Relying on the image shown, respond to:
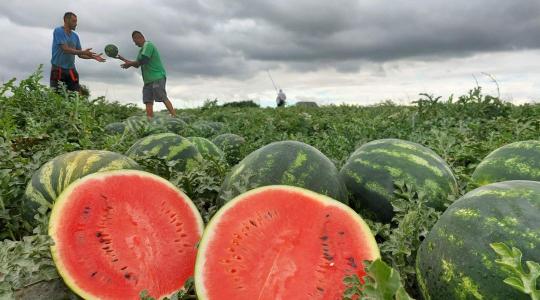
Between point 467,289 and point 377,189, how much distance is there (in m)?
1.06

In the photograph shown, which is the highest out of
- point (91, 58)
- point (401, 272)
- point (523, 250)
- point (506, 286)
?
point (91, 58)

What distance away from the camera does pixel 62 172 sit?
2.75 m

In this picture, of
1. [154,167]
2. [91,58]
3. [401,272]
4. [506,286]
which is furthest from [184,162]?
[91,58]

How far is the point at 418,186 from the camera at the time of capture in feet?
8.65

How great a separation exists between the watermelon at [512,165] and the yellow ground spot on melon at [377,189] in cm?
50

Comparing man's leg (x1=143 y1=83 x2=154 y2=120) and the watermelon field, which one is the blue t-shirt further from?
the watermelon field

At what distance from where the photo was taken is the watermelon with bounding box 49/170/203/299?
203 cm

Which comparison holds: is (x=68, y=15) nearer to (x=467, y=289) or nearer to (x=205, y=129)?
(x=205, y=129)

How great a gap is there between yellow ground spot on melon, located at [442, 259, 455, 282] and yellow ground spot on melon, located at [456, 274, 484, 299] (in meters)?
0.04

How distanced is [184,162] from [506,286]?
8.16ft

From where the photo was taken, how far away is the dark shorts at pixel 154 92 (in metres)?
10.6

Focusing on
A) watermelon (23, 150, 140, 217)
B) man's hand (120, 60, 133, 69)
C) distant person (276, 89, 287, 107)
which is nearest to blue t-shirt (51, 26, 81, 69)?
man's hand (120, 60, 133, 69)

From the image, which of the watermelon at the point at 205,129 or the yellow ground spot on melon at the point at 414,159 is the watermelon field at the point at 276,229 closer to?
the yellow ground spot on melon at the point at 414,159

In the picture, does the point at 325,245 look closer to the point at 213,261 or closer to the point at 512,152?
the point at 213,261
